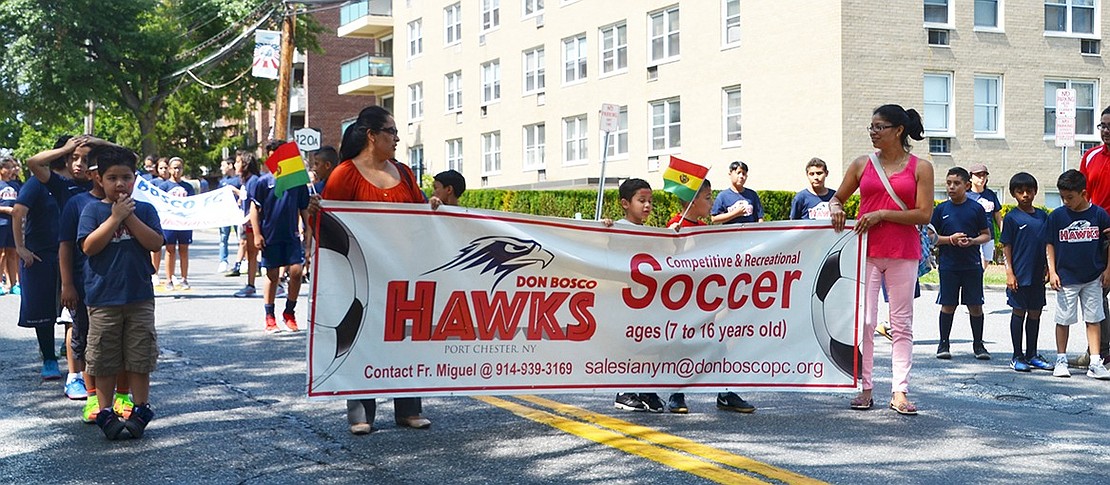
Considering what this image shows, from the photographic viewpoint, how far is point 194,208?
17656 mm

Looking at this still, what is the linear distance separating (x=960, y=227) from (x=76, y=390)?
7.09 metres

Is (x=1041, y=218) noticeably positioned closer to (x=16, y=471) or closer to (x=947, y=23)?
(x=16, y=471)

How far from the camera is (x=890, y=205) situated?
7797mm

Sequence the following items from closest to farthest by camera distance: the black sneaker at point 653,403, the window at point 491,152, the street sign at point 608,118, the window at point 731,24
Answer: the black sneaker at point 653,403, the street sign at point 608,118, the window at point 731,24, the window at point 491,152

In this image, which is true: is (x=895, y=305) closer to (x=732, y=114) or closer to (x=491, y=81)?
(x=732, y=114)

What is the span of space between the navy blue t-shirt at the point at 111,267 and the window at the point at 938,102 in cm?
2754

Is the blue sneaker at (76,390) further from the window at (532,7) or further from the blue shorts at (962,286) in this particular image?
the window at (532,7)

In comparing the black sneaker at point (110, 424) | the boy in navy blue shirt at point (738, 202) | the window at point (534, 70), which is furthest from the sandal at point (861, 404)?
the window at point (534, 70)

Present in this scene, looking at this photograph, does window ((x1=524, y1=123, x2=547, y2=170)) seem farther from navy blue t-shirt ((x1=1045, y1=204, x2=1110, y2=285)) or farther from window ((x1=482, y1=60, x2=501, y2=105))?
navy blue t-shirt ((x1=1045, y1=204, x2=1110, y2=285))

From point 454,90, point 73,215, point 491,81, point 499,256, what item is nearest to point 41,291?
point 73,215

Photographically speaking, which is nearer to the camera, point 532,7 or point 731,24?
point 731,24

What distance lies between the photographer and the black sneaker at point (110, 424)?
6.85 m

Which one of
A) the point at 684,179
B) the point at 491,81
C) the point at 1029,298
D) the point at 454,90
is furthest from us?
the point at 454,90

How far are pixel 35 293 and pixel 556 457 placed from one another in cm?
432
